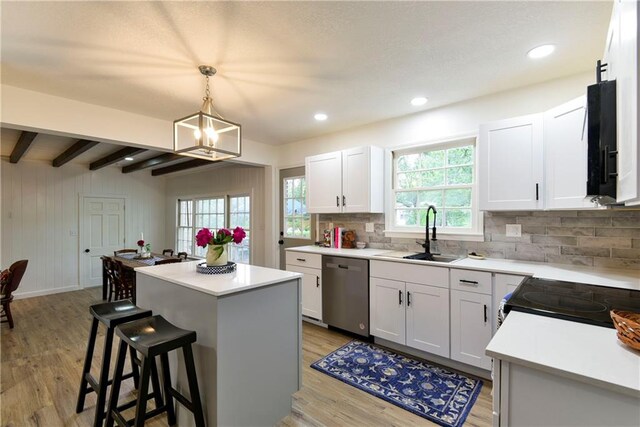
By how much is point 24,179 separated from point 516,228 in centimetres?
773

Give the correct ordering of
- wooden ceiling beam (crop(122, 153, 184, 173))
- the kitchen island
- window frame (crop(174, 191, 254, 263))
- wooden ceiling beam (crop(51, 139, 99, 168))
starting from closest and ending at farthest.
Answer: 1. the kitchen island
2. wooden ceiling beam (crop(51, 139, 99, 168))
3. wooden ceiling beam (crop(122, 153, 184, 173))
4. window frame (crop(174, 191, 254, 263))

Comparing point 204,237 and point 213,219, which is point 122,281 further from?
point 204,237

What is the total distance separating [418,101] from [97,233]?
677 centimetres

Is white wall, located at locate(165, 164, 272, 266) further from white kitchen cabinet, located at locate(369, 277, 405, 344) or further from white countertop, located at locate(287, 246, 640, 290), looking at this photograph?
white countertop, located at locate(287, 246, 640, 290)

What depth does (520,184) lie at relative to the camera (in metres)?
2.40

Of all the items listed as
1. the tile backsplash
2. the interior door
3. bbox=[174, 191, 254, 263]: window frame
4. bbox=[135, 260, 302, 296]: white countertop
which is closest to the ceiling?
the tile backsplash

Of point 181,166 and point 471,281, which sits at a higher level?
point 181,166

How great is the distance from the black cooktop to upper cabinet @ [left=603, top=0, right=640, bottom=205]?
1.66 ft

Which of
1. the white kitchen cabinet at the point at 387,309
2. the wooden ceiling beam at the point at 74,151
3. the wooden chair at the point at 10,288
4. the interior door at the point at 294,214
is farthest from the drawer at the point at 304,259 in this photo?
the wooden chair at the point at 10,288

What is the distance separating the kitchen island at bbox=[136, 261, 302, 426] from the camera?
163cm

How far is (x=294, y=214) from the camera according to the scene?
4590 mm

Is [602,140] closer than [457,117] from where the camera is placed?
Yes

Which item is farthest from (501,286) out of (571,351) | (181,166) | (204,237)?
(181,166)

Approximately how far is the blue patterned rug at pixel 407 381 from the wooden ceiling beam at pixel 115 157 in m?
3.95
